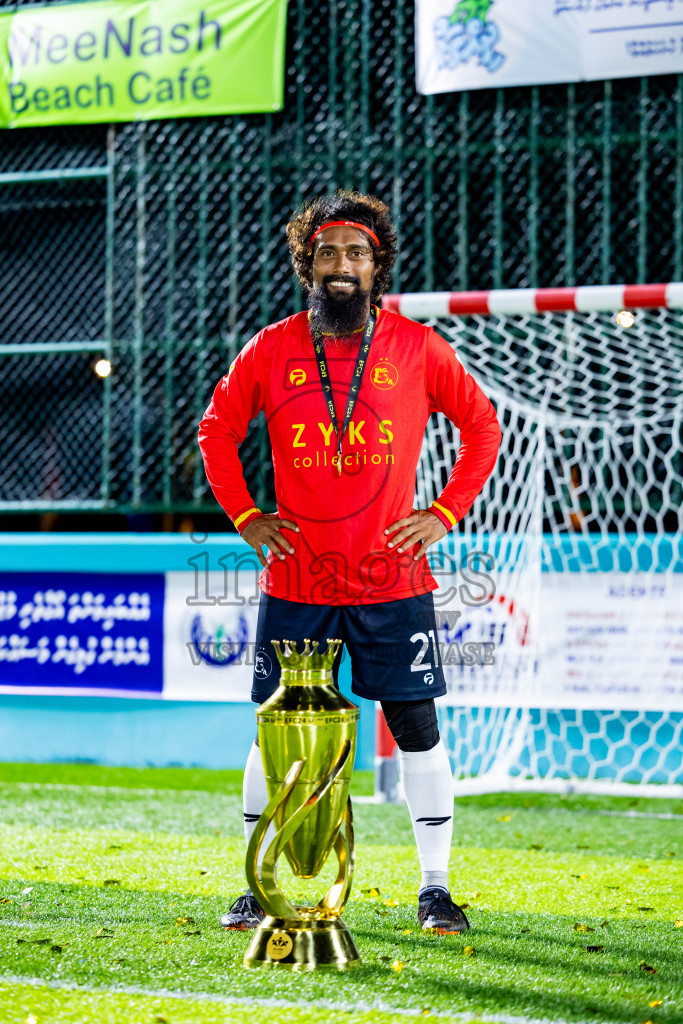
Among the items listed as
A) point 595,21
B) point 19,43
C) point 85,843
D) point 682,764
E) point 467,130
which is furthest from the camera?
point 19,43

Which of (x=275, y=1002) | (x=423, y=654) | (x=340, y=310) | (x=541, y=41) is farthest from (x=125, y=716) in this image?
(x=541, y=41)

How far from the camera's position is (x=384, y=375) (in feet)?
10.4

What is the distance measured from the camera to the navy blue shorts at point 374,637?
123 inches

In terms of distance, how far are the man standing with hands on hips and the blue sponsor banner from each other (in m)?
3.74

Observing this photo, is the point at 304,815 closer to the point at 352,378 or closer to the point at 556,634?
the point at 352,378

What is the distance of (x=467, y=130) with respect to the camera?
26.9 ft

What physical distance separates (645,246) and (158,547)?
3.83 meters

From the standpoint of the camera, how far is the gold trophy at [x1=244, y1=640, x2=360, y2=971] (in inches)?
108

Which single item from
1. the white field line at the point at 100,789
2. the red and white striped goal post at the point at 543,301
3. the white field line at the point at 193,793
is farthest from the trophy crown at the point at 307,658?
the white field line at the point at 100,789

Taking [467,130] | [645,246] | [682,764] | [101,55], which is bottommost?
[682,764]

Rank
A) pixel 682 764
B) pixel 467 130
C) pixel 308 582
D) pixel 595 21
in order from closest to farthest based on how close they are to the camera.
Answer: pixel 308 582, pixel 682 764, pixel 595 21, pixel 467 130

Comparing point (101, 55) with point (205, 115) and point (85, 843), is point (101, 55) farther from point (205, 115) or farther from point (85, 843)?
point (85, 843)

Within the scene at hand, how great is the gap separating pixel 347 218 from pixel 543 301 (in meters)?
2.13

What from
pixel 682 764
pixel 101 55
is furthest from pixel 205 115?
pixel 682 764
